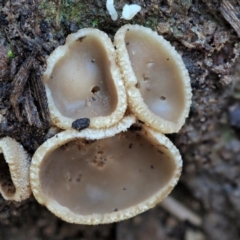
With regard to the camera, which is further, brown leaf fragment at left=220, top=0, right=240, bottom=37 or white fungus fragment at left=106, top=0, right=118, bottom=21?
brown leaf fragment at left=220, top=0, right=240, bottom=37

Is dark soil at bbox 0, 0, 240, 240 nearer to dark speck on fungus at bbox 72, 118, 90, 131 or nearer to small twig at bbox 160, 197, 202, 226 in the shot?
small twig at bbox 160, 197, 202, 226

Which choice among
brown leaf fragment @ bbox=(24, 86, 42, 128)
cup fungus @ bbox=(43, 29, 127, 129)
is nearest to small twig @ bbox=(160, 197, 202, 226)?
cup fungus @ bbox=(43, 29, 127, 129)

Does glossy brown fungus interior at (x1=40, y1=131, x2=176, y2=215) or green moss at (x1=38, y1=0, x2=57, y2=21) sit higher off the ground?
green moss at (x1=38, y1=0, x2=57, y2=21)

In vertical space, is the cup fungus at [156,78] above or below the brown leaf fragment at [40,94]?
above

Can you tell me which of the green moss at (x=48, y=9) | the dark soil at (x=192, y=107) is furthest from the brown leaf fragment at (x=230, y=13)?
the green moss at (x=48, y=9)

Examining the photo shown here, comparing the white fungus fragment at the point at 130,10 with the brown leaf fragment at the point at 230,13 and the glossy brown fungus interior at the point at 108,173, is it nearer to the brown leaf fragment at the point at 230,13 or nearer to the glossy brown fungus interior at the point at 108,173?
the brown leaf fragment at the point at 230,13

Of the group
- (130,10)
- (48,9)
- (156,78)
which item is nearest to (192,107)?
(156,78)

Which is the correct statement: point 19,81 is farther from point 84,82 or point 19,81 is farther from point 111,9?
point 111,9
